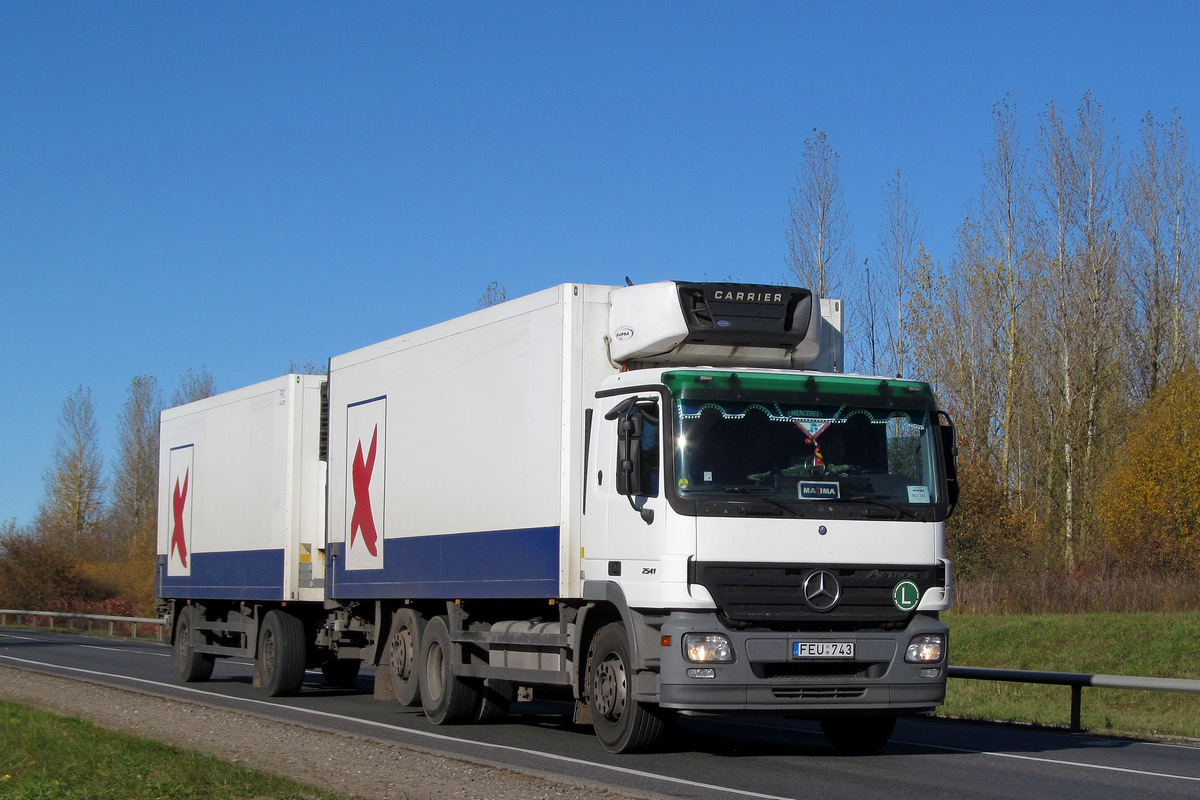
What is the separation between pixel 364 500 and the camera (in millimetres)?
15453

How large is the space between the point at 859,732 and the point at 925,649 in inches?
61.4

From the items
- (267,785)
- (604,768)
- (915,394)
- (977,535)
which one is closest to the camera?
(267,785)

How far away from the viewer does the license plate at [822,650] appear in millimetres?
10062

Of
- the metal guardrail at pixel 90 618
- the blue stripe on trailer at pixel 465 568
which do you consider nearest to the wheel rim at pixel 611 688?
the blue stripe on trailer at pixel 465 568

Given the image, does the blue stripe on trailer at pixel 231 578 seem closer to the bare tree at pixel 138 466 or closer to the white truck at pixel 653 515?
the white truck at pixel 653 515

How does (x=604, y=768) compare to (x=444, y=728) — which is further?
(x=444, y=728)

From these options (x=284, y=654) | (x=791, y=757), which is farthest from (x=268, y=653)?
(x=791, y=757)

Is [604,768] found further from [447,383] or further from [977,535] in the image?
[977,535]

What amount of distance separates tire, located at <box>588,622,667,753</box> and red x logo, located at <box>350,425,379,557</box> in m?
4.69

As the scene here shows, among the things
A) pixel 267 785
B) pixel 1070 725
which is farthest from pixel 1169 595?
pixel 267 785

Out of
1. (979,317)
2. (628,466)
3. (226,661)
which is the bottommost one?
(226,661)

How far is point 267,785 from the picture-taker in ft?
29.4

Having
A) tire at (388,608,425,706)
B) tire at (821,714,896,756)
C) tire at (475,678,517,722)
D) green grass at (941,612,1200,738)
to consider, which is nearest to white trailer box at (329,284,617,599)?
tire at (388,608,425,706)

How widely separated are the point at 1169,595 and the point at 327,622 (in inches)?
876
